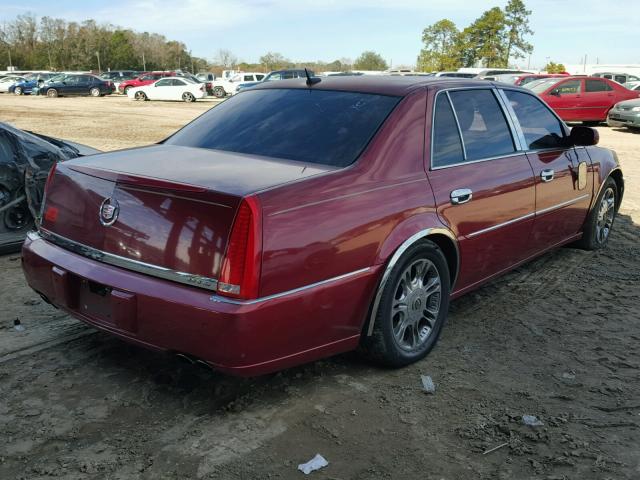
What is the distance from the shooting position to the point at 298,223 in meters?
2.85

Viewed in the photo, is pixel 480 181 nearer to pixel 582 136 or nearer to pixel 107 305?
pixel 582 136

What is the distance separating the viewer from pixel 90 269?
3.09 meters

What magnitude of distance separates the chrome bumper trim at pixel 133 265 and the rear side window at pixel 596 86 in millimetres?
19929

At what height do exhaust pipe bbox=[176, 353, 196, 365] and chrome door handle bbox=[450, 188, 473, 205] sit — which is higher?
chrome door handle bbox=[450, 188, 473, 205]

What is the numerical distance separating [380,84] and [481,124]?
800 millimetres

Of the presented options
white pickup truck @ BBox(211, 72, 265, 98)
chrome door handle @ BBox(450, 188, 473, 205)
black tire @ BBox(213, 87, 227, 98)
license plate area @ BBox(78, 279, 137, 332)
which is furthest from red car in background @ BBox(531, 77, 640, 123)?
black tire @ BBox(213, 87, 227, 98)

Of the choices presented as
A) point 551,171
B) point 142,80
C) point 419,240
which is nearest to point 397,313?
point 419,240

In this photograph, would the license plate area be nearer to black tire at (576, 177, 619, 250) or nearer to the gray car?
black tire at (576, 177, 619, 250)

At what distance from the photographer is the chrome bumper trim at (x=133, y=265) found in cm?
279

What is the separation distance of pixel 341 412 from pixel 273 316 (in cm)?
69

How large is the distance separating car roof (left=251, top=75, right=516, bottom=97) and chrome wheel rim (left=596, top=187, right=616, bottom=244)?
2.39 meters

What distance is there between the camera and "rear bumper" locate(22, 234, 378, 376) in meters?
2.74


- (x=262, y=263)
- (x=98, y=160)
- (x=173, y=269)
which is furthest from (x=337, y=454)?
(x=98, y=160)

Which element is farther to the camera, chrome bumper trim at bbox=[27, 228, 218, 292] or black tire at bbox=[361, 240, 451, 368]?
black tire at bbox=[361, 240, 451, 368]
